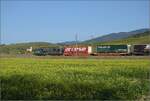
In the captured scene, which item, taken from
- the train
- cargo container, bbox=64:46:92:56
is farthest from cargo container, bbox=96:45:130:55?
cargo container, bbox=64:46:92:56

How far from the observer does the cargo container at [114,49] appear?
Answer: 90.8 m

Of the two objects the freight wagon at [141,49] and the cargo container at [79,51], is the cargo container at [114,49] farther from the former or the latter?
the cargo container at [79,51]

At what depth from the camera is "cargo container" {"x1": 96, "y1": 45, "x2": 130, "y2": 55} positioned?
90.8 meters

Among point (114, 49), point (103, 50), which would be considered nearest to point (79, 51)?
point (103, 50)

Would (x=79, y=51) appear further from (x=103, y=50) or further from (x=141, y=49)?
(x=141, y=49)

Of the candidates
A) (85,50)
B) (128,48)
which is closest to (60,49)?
(85,50)

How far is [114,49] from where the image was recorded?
92.1 m

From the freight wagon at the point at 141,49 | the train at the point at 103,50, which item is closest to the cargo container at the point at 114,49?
the train at the point at 103,50

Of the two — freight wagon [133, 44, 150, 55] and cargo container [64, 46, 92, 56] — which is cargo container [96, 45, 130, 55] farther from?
cargo container [64, 46, 92, 56]

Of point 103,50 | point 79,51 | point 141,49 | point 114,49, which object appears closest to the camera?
point 141,49

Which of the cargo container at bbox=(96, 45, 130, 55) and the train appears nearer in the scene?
the train

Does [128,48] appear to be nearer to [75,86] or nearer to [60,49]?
[60,49]

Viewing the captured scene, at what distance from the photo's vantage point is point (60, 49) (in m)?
97.6

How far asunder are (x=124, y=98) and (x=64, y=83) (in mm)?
3179
